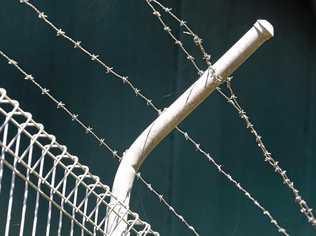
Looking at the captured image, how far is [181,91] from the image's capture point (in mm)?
5301

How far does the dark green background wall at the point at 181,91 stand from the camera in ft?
15.9

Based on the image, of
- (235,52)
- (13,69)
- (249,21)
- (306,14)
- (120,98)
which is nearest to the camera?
(235,52)

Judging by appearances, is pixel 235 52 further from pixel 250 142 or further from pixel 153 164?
pixel 250 142

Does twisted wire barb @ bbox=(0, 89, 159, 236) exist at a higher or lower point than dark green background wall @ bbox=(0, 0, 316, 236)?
lower

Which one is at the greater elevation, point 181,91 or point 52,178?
point 181,91

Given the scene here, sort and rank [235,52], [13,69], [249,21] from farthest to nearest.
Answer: [249,21] → [13,69] → [235,52]

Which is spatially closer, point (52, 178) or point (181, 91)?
point (52, 178)

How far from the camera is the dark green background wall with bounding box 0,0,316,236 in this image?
4859 mm

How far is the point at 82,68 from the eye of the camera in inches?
196

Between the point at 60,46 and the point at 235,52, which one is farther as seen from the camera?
the point at 60,46

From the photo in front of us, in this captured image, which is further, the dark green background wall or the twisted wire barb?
the dark green background wall

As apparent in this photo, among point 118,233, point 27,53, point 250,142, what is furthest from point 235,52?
point 250,142

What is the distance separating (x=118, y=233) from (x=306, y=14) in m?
3.77

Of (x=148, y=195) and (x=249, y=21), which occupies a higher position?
(x=249, y=21)
